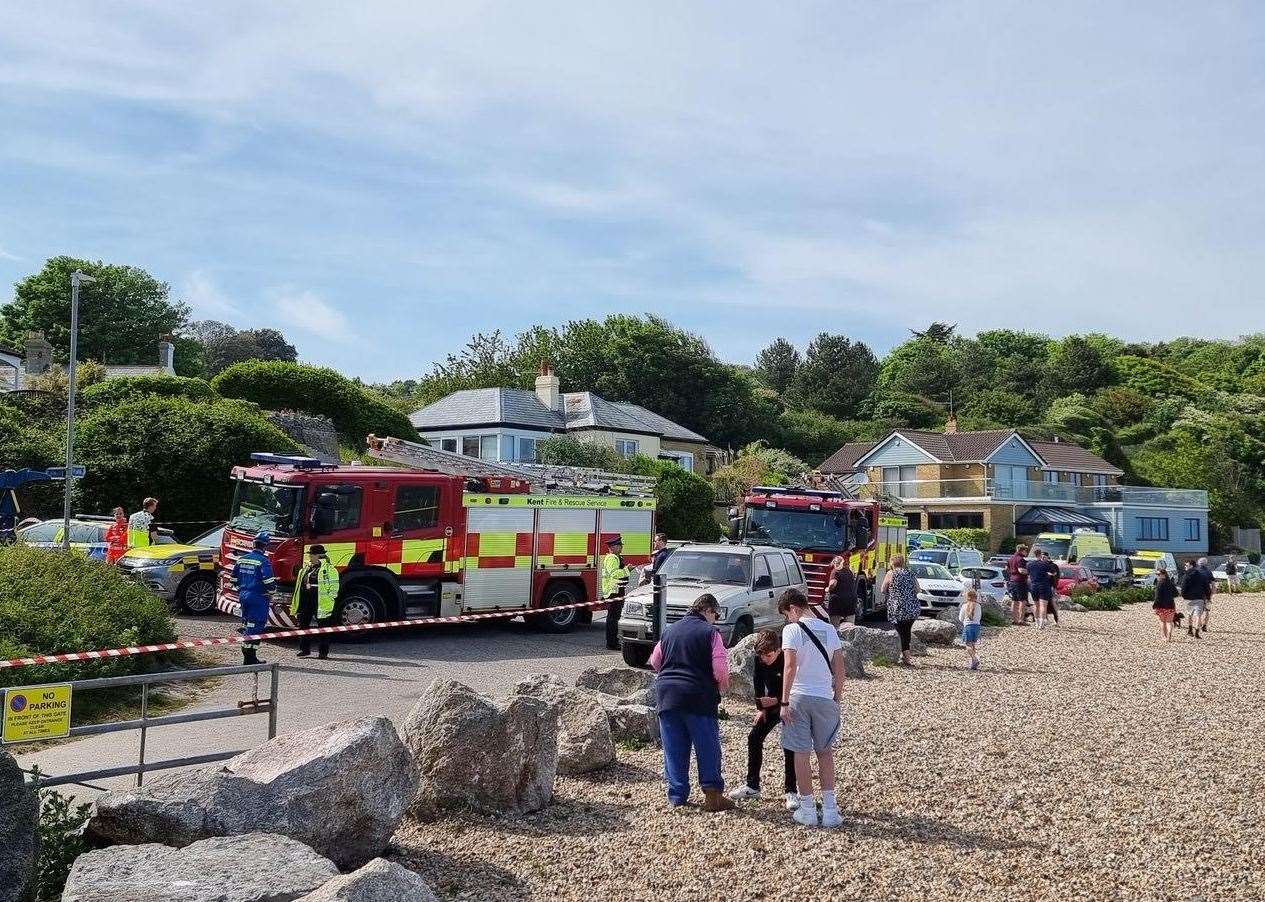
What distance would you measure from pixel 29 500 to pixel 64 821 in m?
22.5

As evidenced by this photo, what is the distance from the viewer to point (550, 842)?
7613mm

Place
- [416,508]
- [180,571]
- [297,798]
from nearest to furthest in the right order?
[297,798]
[416,508]
[180,571]

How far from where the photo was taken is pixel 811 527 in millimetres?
21688

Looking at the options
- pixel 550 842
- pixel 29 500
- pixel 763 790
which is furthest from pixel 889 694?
pixel 29 500

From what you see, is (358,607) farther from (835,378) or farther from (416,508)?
(835,378)

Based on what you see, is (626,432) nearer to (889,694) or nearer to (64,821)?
(889,694)

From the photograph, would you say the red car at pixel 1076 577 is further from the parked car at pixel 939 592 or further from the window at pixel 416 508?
the window at pixel 416 508

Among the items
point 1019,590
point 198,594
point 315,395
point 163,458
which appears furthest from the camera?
point 315,395

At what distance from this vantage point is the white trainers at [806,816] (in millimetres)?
8031

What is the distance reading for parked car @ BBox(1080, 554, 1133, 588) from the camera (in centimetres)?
3747

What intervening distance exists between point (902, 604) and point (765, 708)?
8866 mm

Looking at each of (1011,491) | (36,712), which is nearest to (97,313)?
(1011,491)

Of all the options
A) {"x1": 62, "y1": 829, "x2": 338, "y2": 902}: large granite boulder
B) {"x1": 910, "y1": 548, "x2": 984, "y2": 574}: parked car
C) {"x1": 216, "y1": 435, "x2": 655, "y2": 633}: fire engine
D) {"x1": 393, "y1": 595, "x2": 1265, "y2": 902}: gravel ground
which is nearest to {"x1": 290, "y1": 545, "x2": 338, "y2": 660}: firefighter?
{"x1": 216, "y1": 435, "x2": 655, "y2": 633}: fire engine

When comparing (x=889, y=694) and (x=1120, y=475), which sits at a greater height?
(x=1120, y=475)
